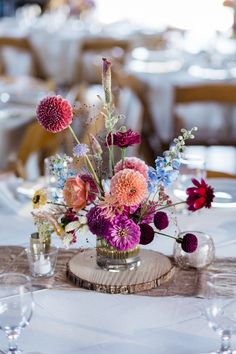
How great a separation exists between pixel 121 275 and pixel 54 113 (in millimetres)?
402

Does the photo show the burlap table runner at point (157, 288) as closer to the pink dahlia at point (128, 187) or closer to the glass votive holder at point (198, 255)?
the glass votive holder at point (198, 255)

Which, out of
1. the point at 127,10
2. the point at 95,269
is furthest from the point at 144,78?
→ the point at 127,10

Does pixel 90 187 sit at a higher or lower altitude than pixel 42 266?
higher

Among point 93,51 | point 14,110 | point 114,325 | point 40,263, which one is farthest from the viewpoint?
point 93,51

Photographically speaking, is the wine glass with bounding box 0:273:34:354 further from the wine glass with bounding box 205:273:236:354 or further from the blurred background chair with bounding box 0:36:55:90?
the blurred background chair with bounding box 0:36:55:90

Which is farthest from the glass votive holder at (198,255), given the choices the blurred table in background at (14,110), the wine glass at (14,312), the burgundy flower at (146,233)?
the blurred table in background at (14,110)

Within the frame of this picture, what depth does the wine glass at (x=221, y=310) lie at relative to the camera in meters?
1.31

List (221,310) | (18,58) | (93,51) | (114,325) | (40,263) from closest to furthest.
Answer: (221,310)
(114,325)
(40,263)
(93,51)
(18,58)

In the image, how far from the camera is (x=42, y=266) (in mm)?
1659

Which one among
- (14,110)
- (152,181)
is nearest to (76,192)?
(152,181)

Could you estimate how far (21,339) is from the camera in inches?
54.7

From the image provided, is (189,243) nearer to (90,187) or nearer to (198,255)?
(198,255)

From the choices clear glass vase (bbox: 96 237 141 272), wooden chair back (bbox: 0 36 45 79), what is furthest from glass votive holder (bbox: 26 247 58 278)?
wooden chair back (bbox: 0 36 45 79)

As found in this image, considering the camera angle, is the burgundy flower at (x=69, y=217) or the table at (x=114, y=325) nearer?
the table at (x=114, y=325)
